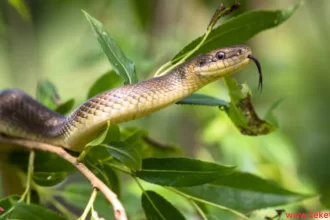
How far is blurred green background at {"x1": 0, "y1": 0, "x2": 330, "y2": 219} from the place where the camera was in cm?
202

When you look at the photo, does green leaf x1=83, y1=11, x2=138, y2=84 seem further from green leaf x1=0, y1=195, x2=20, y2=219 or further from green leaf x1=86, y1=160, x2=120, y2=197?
green leaf x1=0, y1=195, x2=20, y2=219

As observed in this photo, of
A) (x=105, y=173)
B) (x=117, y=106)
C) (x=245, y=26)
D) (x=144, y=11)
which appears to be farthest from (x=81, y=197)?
(x=144, y=11)

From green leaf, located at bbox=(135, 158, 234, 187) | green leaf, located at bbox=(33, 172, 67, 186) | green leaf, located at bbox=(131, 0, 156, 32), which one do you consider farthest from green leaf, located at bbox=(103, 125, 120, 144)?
green leaf, located at bbox=(131, 0, 156, 32)

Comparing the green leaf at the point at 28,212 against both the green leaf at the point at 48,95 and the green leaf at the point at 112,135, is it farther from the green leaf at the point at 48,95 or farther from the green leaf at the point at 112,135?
the green leaf at the point at 48,95

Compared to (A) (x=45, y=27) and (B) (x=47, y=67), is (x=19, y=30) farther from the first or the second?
(B) (x=47, y=67)

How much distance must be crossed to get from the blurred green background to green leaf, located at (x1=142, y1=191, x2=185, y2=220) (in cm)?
54

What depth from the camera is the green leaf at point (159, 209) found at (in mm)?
997

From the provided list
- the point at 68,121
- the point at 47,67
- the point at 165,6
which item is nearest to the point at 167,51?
the point at 165,6

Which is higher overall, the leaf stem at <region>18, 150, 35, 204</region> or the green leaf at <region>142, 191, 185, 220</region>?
the leaf stem at <region>18, 150, 35, 204</region>

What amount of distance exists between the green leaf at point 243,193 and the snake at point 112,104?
0.20 meters

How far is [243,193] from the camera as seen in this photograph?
111 centimetres

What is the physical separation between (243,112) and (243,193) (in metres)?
0.18

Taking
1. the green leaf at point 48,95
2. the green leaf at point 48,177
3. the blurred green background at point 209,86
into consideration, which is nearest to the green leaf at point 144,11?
the blurred green background at point 209,86

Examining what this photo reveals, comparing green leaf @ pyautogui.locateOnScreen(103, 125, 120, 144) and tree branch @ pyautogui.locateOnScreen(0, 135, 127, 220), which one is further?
green leaf @ pyautogui.locateOnScreen(103, 125, 120, 144)
